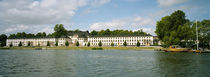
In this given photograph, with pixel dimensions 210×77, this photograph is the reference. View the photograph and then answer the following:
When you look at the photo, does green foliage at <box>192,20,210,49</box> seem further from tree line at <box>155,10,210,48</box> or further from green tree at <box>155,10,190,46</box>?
green tree at <box>155,10,190,46</box>

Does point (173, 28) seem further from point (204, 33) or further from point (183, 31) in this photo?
point (204, 33)

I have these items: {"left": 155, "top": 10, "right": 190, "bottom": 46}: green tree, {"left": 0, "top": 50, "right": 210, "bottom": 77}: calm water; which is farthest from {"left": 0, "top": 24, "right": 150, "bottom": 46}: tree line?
{"left": 0, "top": 50, "right": 210, "bottom": 77}: calm water

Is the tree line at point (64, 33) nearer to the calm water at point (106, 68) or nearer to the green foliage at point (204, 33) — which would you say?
the green foliage at point (204, 33)

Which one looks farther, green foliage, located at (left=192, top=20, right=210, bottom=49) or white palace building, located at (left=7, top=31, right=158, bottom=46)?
white palace building, located at (left=7, top=31, right=158, bottom=46)

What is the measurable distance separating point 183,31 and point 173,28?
8880mm

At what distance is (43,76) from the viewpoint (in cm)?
1717

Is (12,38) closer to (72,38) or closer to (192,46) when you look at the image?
(72,38)

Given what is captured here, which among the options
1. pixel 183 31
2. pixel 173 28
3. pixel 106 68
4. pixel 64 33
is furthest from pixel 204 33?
pixel 64 33

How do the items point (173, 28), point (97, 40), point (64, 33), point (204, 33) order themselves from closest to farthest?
point (204, 33) → point (173, 28) → point (64, 33) → point (97, 40)

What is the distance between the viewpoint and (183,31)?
63188 millimetres

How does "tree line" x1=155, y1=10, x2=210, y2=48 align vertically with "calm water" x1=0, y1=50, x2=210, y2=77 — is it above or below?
above

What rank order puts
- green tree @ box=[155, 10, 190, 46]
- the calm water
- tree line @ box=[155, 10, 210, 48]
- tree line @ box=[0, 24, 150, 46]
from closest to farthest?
the calm water → tree line @ box=[155, 10, 210, 48] → green tree @ box=[155, 10, 190, 46] → tree line @ box=[0, 24, 150, 46]

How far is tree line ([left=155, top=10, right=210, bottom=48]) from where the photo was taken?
6003 centimetres

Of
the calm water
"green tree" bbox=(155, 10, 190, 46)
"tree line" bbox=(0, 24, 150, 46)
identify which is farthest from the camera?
"tree line" bbox=(0, 24, 150, 46)
